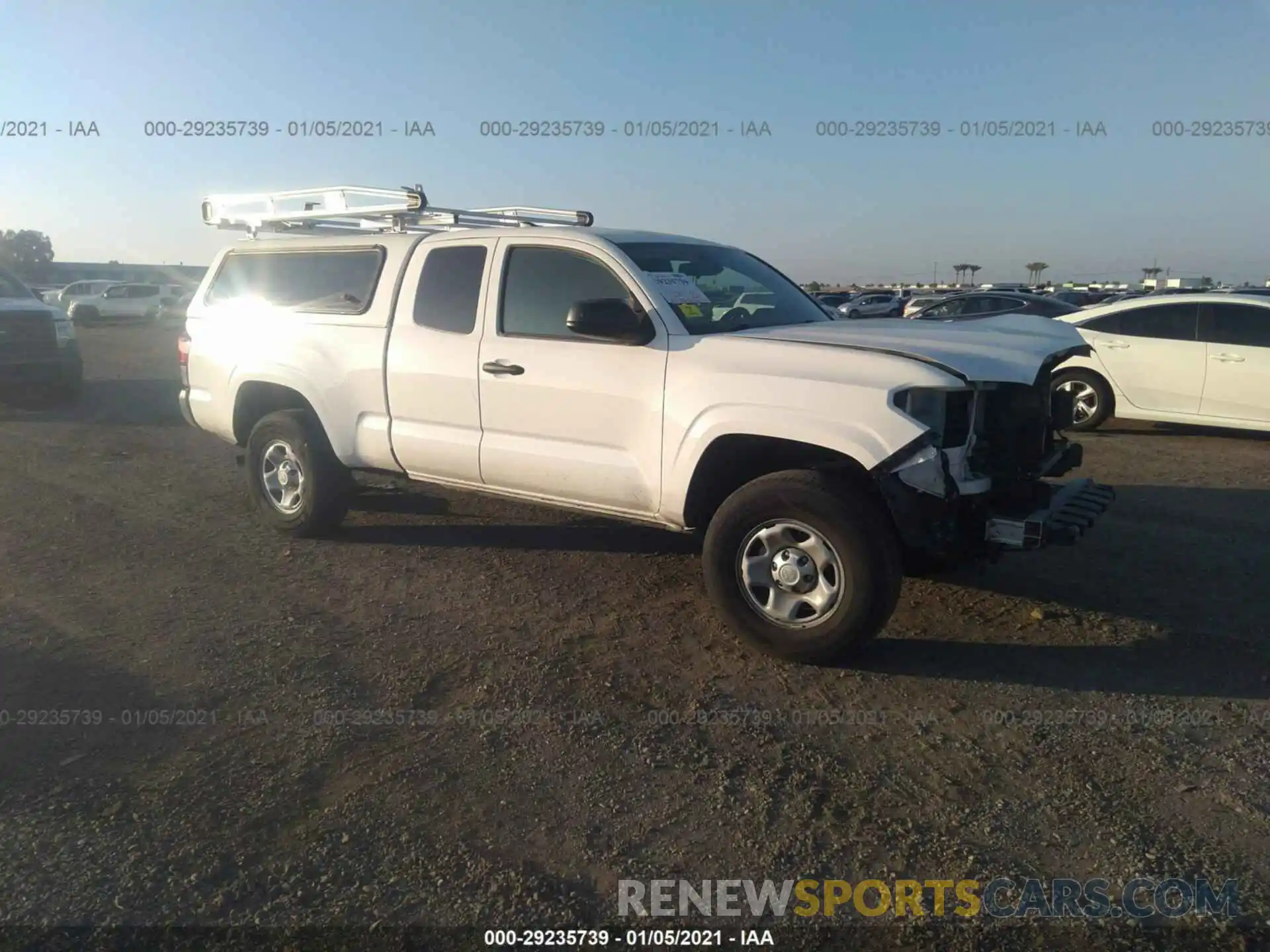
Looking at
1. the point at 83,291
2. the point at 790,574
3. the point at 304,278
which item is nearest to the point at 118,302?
the point at 83,291

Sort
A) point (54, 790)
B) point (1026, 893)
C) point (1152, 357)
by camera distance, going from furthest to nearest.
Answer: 1. point (1152, 357)
2. point (54, 790)
3. point (1026, 893)

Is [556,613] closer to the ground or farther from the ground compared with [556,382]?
closer to the ground

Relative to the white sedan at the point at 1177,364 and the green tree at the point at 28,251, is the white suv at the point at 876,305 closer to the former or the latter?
the white sedan at the point at 1177,364

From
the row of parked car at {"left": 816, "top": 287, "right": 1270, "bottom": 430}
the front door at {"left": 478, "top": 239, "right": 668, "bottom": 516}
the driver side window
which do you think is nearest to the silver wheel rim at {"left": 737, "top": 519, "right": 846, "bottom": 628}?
the front door at {"left": 478, "top": 239, "right": 668, "bottom": 516}

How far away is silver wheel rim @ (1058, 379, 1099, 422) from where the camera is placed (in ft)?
34.6

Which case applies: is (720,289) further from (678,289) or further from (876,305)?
(876,305)

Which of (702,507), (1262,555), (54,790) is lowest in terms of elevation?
(54,790)

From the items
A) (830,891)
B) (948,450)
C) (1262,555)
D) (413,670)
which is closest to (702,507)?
(948,450)

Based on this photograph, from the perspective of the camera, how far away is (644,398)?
4.81 m

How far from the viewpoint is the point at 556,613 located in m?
5.12

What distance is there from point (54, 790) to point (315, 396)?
10.5 ft

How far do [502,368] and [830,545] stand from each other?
2.10 m

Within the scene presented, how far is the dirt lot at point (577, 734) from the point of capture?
2.94 m

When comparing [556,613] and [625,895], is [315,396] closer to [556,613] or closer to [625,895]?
[556,613]
